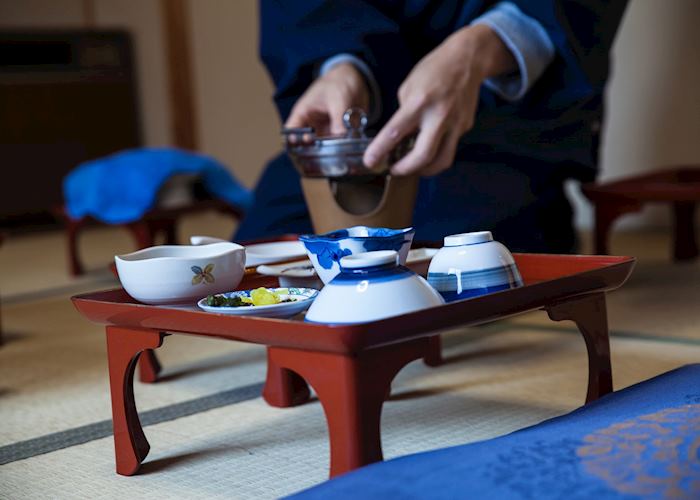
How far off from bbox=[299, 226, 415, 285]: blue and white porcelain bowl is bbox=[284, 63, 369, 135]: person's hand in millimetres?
1004

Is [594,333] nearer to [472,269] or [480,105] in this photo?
[472,269]

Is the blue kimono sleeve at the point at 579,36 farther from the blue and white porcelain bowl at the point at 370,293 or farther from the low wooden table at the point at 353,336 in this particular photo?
the blue and white porcelain bowl at the point at 370,293

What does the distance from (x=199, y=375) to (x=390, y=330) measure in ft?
3.96

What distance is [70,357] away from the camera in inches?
102

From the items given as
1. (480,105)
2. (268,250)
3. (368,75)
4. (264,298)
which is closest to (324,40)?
(368,75)

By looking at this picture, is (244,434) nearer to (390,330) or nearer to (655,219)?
(390,330)

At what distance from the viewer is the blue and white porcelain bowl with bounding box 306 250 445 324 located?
1.23 m

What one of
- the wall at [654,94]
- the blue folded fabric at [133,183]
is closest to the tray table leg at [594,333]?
the blue folded fabric at [133,183]

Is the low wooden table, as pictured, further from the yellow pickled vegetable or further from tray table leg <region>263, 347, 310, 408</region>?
tray table leg <region>263, 347, 310, 408</region>

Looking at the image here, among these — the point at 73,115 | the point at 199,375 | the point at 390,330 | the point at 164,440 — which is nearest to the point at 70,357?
the point at 199,375

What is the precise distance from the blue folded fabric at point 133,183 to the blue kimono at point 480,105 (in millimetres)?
1388

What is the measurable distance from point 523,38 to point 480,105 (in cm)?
32

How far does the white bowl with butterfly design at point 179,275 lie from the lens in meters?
1.47

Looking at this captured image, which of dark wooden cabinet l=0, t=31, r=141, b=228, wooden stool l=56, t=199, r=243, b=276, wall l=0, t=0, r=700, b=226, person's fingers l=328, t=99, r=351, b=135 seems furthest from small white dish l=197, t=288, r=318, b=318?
wall l=0, t=0, r=700, b=226
